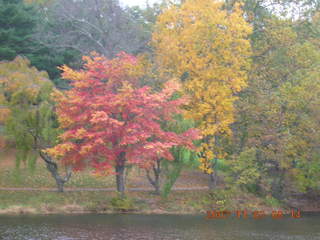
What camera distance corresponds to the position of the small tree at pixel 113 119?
26609 millimetres

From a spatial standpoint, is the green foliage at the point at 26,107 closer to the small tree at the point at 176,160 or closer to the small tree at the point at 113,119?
the small tree at the point at 113,119

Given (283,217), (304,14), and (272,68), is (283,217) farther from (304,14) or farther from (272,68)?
(304,14)

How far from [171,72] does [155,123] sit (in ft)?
20.7

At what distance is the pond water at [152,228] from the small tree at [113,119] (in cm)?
346

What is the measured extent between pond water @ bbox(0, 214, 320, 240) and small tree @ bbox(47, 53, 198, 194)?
3457mm

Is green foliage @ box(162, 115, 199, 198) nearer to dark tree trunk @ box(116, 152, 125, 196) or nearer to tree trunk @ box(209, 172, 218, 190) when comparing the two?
tree trunk @ box(209, 172, 218, 190)

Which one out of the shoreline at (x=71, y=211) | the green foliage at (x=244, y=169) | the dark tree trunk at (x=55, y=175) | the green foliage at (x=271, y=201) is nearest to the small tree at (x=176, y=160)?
the shoreline at (x=71, y=211)

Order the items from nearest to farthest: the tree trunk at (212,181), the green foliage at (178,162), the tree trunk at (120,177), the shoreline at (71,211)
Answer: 1. the shoreline at (71,211)
2. the tree trunk at (120,177)
3. the green foliage at (178,162)
4. the tree trunk at (212,181)

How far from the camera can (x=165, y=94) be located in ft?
91.2

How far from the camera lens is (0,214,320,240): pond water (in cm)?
1981

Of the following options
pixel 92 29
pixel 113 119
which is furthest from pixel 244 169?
pixel 92 29

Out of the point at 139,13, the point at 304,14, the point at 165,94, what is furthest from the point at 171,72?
the point at 139,13

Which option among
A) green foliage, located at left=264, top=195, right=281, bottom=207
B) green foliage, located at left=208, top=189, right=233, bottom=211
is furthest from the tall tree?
green foliage, located at left=264, top=195, right=281, bottom=207
